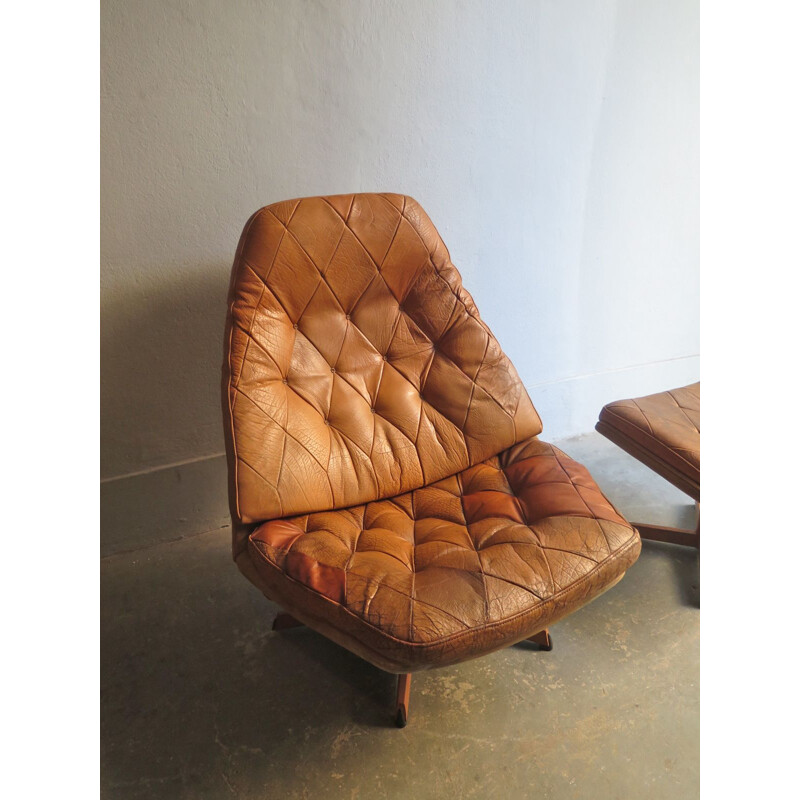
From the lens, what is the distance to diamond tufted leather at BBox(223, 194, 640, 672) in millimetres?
1139

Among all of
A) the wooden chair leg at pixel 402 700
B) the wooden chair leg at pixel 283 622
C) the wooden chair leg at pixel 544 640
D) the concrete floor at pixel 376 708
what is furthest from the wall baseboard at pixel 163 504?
the wooden chair leg at pixel 544 640

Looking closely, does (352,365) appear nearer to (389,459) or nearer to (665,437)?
(389,459)

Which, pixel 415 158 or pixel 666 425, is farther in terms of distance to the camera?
pixel 415 158

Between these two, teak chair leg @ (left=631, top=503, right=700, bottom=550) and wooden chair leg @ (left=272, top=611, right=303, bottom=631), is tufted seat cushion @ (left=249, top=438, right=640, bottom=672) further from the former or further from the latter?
teak chair leg @ (left=631, top=503, right=700, bottom=550)

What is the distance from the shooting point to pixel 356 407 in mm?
1565

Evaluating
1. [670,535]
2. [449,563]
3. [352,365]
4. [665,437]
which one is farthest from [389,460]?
[670,535]

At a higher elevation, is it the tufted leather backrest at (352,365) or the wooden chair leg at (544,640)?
the tufted leather backrest at (352,365)

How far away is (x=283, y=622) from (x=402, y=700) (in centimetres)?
41

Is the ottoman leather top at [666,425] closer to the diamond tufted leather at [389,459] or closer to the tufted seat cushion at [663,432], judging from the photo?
the tufted seat cushion at [663,432]

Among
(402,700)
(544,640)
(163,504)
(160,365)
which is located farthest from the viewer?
(163,504)

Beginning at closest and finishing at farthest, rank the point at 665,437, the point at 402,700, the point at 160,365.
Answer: the point at 402,700, the point at 665,437, the point at 160,365

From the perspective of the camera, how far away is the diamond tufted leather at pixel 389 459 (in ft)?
3.74

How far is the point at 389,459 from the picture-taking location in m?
1.56
